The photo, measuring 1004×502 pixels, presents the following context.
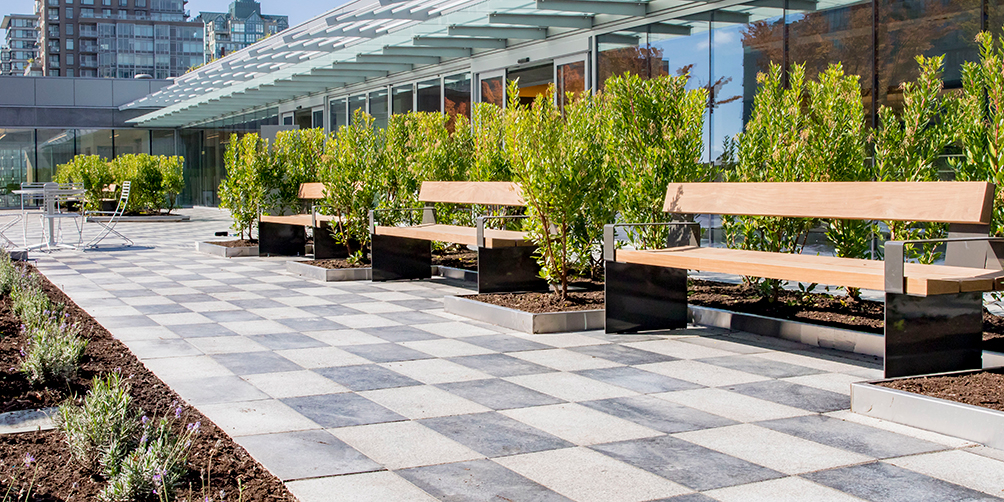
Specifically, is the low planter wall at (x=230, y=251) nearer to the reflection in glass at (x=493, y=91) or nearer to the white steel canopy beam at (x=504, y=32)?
the white steel canopy beam at (x=504, y=32)

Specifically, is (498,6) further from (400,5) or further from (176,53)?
(176,53)

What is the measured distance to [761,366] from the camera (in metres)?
5.89

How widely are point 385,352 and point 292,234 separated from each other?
27.4 feet

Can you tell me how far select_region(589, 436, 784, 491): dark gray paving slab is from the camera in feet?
12.0

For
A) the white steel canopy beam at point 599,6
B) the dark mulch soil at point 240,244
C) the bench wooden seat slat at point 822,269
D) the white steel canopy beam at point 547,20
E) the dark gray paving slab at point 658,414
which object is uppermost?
the white steel canopy beam at point 547,20

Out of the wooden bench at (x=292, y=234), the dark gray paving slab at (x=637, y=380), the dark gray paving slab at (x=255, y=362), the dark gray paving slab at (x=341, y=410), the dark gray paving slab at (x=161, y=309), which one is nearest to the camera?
the dark gray paving slab at (x=341, y=410)

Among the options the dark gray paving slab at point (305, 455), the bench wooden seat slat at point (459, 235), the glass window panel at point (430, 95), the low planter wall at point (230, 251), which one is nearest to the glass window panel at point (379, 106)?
the glass window panel at point (430, 95)

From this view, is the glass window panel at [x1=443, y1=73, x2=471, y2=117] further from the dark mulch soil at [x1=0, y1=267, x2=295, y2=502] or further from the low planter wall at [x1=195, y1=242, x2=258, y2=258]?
the dark mulch soil at [x1=0, y1=267, x2=295, y2=502]

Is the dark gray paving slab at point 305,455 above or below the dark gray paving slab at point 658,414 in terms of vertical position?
below

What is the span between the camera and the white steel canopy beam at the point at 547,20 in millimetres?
13859

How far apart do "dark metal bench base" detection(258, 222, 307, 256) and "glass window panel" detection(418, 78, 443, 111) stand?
19.7ft

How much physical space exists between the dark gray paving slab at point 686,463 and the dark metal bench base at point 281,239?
421 inches

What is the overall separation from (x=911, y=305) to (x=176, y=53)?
173 metres

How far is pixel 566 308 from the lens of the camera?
7656mm
